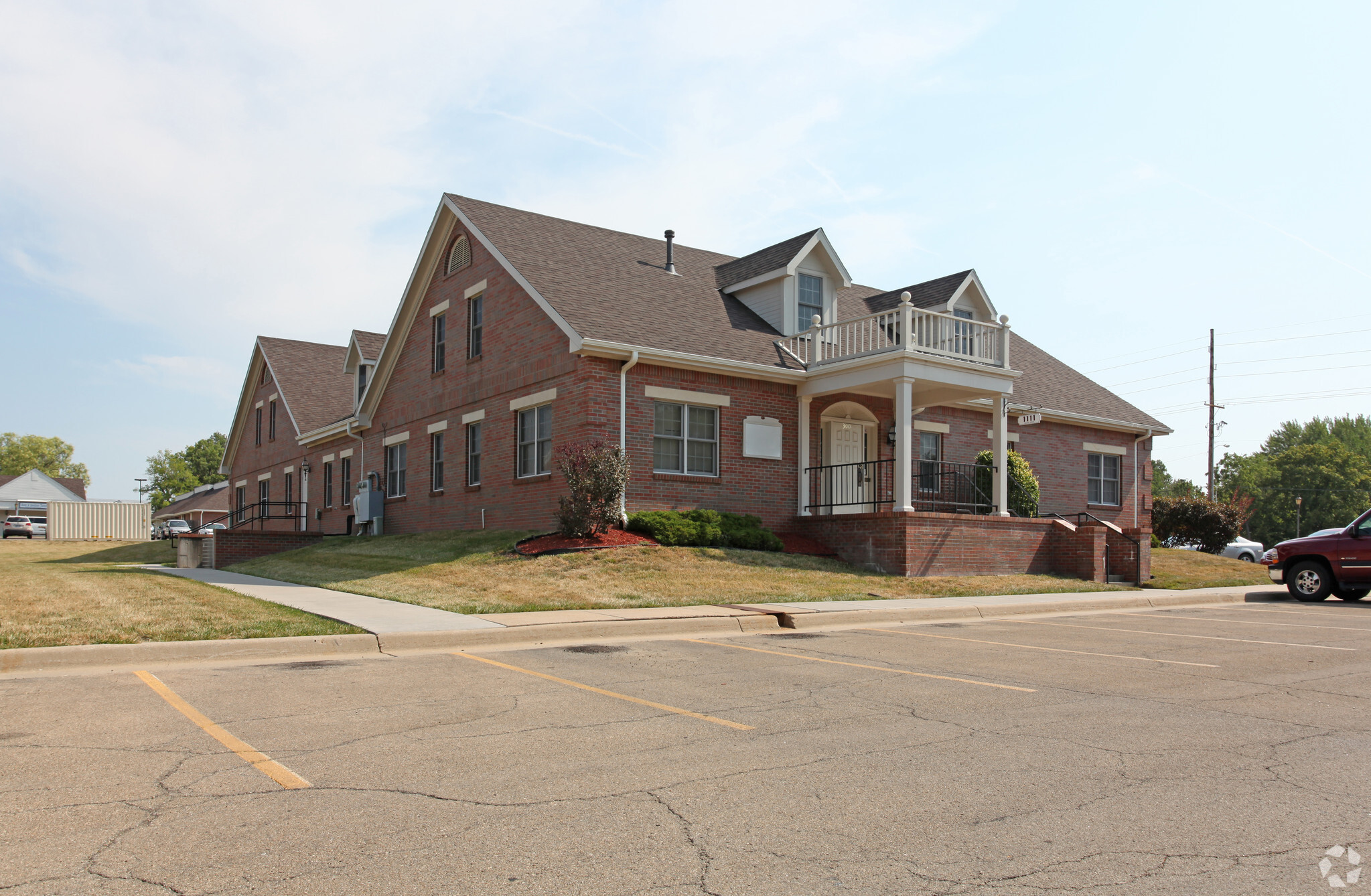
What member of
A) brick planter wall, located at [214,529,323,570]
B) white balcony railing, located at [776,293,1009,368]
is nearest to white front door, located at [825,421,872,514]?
white balcony railing, located at [776,293,1009,368]

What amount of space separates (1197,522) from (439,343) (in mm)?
23075

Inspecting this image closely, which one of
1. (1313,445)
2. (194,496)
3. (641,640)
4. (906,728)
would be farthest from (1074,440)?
(1313,445)

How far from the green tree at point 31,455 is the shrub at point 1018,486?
130351 mm

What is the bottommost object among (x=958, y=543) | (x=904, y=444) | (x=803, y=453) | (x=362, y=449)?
(x=958, y=543)

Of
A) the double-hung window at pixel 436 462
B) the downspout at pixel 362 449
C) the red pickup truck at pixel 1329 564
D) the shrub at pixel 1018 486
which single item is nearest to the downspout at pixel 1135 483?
the shrub at pixel 1018 486

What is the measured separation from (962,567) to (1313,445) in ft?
304

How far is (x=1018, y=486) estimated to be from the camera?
80.9 feet

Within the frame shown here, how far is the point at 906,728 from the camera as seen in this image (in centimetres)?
653

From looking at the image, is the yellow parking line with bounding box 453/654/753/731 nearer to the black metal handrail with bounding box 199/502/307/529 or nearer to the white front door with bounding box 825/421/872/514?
the white front door with bounding box 825/421/872/514

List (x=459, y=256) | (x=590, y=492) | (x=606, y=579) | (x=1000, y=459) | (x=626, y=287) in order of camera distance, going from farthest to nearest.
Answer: (x=459, y=256)
(x=626, y=287)
(x=1000, y=459)
(x=590, y=492)
(x=606, y=579)

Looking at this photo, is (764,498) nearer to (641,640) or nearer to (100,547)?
(641,640)

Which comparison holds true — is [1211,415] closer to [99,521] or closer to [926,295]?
[926,295]

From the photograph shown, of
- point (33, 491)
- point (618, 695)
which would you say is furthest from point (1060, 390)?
point (33, 491)

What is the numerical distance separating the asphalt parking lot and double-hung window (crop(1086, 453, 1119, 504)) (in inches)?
846
